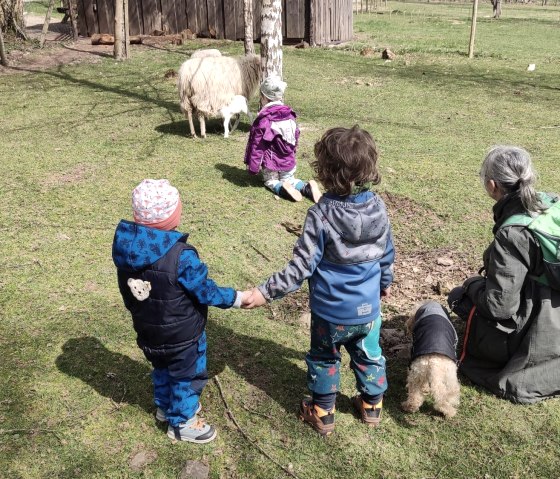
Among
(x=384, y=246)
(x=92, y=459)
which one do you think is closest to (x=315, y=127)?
(x=384, y=246)

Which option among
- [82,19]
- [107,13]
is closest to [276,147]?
[107,13]

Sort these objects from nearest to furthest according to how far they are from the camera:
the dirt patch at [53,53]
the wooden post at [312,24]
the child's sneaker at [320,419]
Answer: the child's sneaker at [320,419] < the dirt patch at [53,53] < the wooden post at [312,24]

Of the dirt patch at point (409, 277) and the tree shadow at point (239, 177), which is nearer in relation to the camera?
the dirt patch at point (409, 277)

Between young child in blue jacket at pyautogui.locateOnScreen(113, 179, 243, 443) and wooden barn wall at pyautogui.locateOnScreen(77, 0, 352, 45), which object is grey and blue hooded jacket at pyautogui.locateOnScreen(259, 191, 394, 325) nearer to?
young child in blue jacket at pyautogui.locateOnScreen(113, 179, 243, 443)

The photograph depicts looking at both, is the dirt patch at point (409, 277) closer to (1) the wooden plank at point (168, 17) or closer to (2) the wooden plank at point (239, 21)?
(2) the wooden plank at point (239, 21)

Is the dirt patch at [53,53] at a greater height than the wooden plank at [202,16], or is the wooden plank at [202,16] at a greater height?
the wooden plank at [202,16]

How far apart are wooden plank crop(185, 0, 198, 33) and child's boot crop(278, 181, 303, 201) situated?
515 inches

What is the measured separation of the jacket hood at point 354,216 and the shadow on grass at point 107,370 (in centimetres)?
159

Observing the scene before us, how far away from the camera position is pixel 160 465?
301cm

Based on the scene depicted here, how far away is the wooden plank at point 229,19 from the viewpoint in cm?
1730

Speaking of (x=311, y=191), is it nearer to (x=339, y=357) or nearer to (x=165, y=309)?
(x=339, y=357)

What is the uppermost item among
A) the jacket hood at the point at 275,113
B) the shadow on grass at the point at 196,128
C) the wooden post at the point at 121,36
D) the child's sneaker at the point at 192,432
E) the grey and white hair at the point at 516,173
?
the wooden post at the point at 121,36

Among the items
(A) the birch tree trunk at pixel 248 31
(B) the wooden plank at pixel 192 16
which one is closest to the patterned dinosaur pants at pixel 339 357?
(A) the birch tree trunk at pixel 248 31

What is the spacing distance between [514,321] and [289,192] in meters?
3.43
